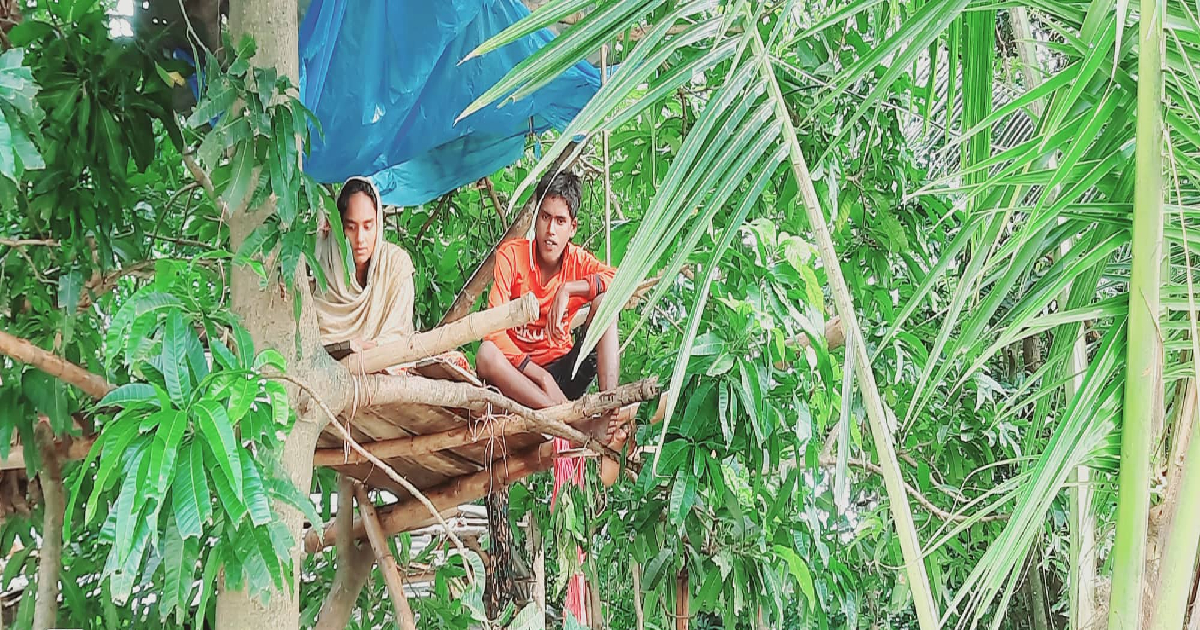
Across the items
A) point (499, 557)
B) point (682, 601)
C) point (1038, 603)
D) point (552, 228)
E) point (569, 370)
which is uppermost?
point (552, 228)

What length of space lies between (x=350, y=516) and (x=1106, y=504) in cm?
190

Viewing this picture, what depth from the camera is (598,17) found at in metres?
0.76

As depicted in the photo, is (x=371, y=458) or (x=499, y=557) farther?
(x=499, y=557)

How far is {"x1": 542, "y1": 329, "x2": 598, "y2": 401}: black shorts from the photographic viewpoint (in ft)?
7.80

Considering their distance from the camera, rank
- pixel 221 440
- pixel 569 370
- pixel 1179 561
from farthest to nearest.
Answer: pixel 569 370
pixel 221 440
pixel 1179 561

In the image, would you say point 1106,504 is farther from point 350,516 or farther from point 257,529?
point 350,516

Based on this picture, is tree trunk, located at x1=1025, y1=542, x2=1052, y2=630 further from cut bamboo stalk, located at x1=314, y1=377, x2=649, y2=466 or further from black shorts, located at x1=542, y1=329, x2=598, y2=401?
cut bamboo stalk, located at x1=314, y1=377, x2=649, y2=466

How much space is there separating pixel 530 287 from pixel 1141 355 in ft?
5.73

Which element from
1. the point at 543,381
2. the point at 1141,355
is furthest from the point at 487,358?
the point at 1141,355

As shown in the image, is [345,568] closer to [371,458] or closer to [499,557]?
[499,557]

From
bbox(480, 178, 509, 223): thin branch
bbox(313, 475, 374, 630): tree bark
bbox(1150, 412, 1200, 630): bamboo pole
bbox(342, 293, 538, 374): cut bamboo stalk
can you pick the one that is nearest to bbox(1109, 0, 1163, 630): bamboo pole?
bbox(1150, 412, 1200, 630): bamboo pole

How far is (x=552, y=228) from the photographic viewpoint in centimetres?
244

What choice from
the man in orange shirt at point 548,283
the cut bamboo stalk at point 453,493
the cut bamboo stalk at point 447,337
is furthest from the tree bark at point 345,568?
the cut bamboo stalk at point 447,337

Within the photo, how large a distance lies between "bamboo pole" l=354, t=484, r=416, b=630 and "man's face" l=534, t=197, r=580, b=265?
694 millimetres
